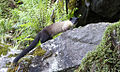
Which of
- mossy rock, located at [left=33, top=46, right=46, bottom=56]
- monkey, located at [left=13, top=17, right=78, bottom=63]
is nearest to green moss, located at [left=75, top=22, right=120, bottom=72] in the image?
mossy rock, located at [left=33, top=46, right=46, bottom=56]

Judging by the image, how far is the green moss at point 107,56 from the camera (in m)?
1.29

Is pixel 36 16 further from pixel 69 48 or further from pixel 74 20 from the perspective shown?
pixel 69 48

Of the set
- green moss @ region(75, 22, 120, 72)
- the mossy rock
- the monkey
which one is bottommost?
the monkey

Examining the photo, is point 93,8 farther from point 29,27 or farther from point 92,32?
point 29,27

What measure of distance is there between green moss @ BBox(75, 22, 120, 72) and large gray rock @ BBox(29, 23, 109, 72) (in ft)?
2.93

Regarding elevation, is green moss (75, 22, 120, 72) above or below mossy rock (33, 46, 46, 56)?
above

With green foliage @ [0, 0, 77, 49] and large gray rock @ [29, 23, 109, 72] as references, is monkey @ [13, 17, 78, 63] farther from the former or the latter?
large gray rock @ [29, 23, 109, 72]

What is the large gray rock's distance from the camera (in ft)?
7.86

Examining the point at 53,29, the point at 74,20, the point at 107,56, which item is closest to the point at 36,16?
the point at 53,29

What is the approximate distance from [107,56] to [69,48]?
1.35 m

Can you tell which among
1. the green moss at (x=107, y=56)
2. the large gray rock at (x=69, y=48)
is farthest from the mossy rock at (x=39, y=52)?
the green moss at (x=107, y=56)

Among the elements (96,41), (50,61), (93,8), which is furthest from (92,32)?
(93,8)

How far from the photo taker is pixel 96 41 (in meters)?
2.63

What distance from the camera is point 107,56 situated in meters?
1.33
